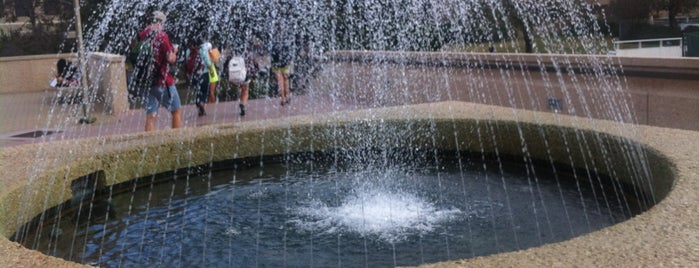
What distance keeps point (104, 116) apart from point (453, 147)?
859 centimetres

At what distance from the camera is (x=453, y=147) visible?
30.2 feet

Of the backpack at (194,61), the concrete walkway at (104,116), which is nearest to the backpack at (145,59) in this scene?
the concrete walkway at (104,116)

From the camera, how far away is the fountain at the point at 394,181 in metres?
5.38

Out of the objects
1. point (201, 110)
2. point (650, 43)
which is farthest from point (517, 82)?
point (650, 43)

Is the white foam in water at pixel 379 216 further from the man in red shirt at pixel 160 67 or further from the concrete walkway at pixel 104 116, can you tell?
the concrete walkway at pixel 104 116

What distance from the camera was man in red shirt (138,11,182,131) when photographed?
9.09 meters

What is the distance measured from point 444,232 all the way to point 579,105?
208 inches

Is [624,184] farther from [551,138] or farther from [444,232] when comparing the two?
[444,232]

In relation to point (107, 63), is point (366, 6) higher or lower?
higher

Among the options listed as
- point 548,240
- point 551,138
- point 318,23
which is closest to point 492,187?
point 551,138

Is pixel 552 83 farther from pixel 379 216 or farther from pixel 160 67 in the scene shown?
pixel 160 67

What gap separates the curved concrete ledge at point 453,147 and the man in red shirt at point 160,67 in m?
0.93

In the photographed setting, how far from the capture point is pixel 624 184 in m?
7.09

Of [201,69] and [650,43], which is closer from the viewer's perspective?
[201,69]
